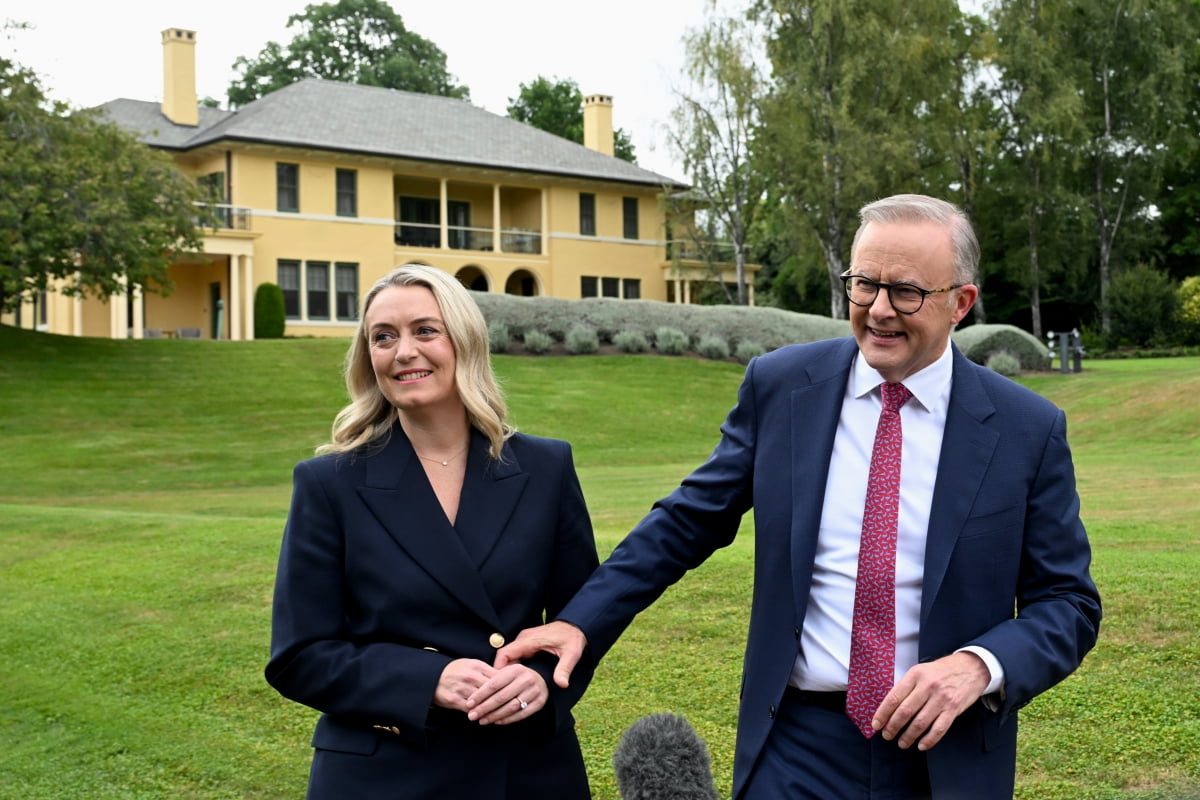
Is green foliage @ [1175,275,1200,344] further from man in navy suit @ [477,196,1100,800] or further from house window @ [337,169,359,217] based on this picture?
man in navy suit @ [477,196,1100,800]

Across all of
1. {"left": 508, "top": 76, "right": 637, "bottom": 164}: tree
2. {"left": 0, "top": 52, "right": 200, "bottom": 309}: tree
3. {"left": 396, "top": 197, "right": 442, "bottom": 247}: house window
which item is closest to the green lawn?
{"left": 0, "top": 52, "right": 200, "bottom": 309}: tree

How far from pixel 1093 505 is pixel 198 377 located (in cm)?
2052

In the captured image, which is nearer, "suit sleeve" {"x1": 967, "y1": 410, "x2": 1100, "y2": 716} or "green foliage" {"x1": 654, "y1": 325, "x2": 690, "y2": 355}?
"suit sleeve" {"x1": 967, "y1": 410, "x2": 1100, "y2": 716}

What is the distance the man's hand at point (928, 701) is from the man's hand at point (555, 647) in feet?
2.53

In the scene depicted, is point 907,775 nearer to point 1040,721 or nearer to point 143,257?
point 1040,721

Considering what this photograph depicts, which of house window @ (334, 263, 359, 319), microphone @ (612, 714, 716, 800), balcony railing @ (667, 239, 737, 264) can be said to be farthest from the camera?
balcony railing @ (667, 239, 737, 264)

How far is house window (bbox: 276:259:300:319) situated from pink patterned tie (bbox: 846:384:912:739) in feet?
132

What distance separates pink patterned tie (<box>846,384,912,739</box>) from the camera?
2852mm

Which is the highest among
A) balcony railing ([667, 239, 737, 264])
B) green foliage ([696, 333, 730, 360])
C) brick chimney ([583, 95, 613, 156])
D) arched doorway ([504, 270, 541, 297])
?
brick chimney ([583, 95, 613, 156])

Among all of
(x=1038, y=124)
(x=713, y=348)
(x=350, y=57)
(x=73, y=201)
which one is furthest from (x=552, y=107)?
(x=73, y=201)

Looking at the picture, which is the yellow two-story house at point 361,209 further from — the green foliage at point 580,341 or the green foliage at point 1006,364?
the green foliage at point 1006,364

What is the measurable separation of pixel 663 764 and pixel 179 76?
44.7 meters

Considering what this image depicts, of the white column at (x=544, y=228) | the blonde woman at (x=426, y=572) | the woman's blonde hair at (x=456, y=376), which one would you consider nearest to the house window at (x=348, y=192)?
the white column at (x=544, y=228)

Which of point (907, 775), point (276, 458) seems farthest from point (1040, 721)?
point (276, 458)
